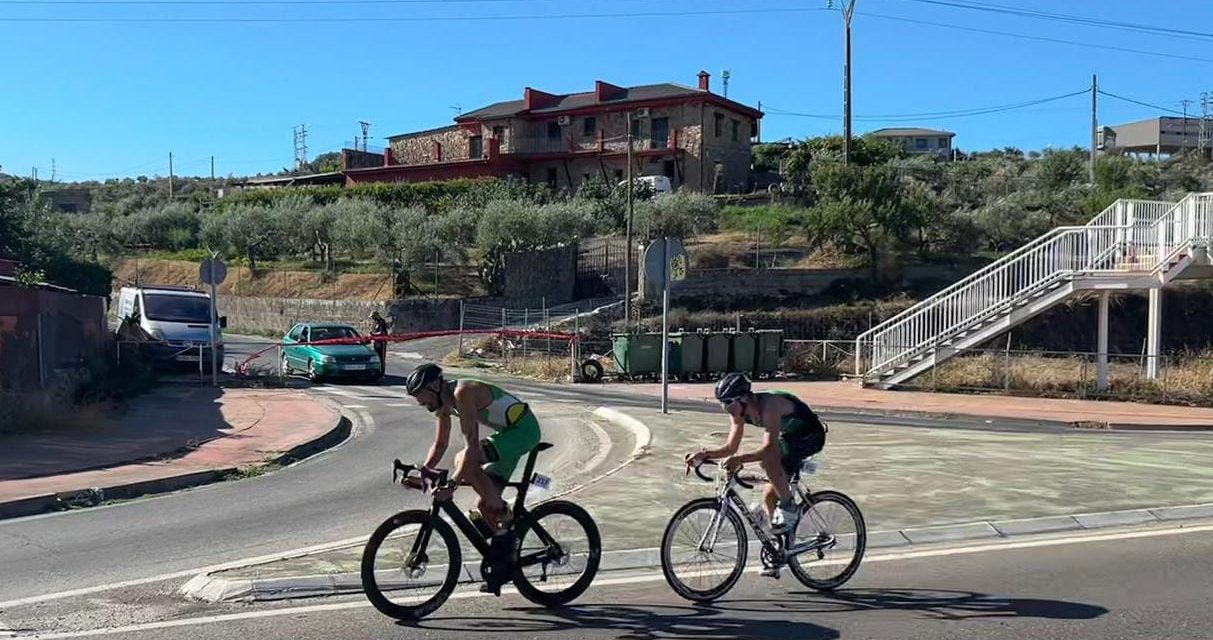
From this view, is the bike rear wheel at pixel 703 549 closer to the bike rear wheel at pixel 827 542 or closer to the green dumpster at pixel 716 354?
the bike rear wheel at pixel 827 542

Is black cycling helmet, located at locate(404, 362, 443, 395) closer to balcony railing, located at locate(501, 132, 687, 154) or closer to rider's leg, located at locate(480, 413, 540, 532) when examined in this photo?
rider's leg, located at locate(480, 413, 540, 532)

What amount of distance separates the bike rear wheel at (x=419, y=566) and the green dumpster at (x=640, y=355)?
21.2m

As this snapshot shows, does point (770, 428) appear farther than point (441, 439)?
Yes

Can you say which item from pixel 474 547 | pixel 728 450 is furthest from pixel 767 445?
pixel 474 547

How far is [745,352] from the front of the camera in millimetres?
27938

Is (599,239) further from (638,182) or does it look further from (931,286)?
(931,286)

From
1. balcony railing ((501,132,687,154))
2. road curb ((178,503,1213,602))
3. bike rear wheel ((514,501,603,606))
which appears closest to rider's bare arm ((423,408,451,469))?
bike rear wheel ((514,501,603,606))

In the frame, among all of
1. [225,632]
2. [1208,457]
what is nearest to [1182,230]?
[1208,457]

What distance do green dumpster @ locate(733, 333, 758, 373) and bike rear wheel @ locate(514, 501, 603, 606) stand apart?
2132 cm

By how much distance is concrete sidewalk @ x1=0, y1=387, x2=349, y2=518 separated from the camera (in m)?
10.9

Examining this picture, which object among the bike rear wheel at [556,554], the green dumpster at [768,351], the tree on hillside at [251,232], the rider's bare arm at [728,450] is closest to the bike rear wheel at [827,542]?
the rider's bare arm at [728,450]

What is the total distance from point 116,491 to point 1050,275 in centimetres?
1891

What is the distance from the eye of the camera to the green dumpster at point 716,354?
2766 centimetres

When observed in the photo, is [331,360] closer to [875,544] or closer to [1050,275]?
[1050,275]
